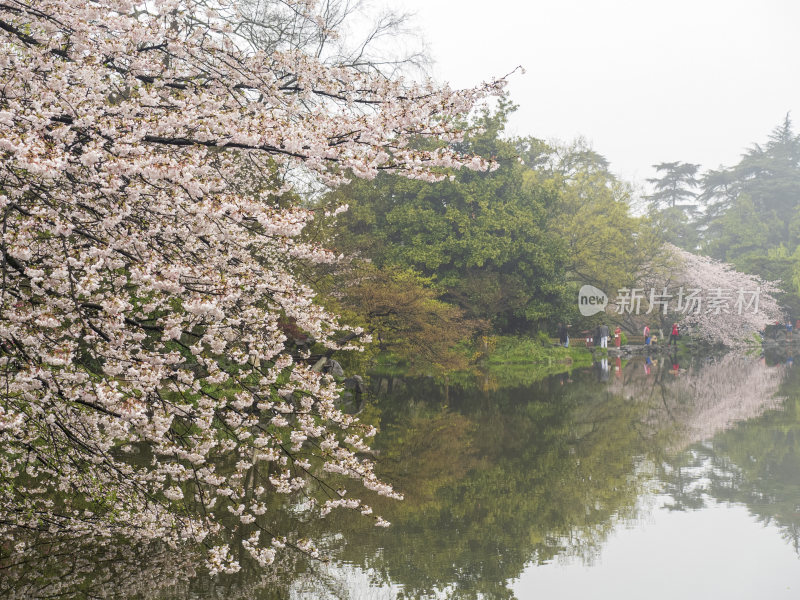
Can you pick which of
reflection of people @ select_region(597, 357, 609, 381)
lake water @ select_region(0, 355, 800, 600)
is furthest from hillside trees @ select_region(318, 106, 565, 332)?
lake water @ select_region(0, 355, 800, 600)

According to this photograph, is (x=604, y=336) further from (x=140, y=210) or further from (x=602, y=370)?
(x=140, y=210)

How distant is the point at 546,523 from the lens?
7.76 m

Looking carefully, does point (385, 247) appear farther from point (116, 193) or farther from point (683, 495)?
point (116, 193)

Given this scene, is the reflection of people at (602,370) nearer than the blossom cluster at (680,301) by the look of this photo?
Yes

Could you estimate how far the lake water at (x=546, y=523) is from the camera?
19.4 ft

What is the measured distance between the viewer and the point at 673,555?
7000mm

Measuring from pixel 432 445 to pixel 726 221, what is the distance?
2122 inches

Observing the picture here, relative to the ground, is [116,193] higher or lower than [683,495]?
higher

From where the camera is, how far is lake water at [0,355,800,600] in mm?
5926

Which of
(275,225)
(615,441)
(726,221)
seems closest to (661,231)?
(726,221)

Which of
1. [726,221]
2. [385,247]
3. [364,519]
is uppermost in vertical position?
[726,221]

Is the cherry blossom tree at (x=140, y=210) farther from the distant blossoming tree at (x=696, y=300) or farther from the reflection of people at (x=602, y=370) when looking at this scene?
the distant blossoming tree at (x=696, y=300)

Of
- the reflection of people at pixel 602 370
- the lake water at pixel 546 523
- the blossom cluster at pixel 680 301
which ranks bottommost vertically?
the lake water at pixel 546 523

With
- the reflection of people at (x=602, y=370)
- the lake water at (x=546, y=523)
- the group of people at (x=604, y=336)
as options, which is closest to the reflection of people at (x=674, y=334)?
the group of people at (x=604, y=336)
